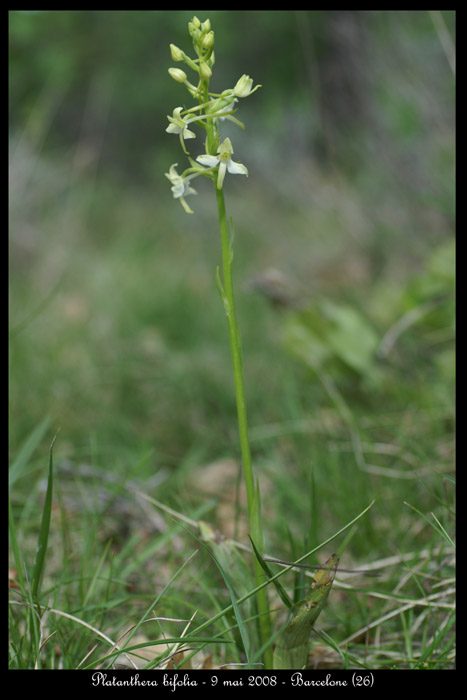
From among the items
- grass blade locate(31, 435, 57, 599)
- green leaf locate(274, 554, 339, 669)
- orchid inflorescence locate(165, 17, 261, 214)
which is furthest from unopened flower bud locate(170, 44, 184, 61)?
green leaf locate(274, 554, 339, 669)

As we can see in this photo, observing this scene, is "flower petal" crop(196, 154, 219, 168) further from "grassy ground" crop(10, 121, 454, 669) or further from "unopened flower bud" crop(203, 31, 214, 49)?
"grassy ground" crop(10, 121, 454, 669)

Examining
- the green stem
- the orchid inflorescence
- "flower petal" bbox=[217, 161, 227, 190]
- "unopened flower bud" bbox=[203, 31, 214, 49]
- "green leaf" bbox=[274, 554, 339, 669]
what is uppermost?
"unopened flower bud" bbox=[203, 31, 214, 49]

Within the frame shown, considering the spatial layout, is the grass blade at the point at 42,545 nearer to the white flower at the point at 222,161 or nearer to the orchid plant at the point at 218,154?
the orchid plant at the point at 218,154

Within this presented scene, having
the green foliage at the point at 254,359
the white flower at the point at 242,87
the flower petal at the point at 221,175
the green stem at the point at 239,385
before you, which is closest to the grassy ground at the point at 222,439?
the green foliage at the point at 254,359

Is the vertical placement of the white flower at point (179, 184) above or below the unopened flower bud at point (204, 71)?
below

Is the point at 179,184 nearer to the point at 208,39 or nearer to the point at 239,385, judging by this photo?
the point at 208,39

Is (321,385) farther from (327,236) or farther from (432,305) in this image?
(327,236)

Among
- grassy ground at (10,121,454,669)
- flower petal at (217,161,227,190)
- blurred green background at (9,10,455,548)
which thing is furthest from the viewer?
blurred green background at (9,10,455,548)
